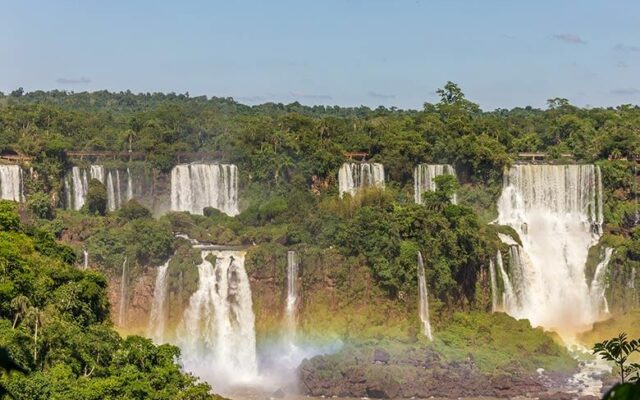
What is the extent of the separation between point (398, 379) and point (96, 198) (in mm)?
15863

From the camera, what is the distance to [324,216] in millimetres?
Answer: 39156

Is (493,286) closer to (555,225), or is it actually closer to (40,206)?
(555,225)

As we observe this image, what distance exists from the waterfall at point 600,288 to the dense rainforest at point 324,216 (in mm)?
351

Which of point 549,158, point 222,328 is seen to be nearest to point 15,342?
point 222,328

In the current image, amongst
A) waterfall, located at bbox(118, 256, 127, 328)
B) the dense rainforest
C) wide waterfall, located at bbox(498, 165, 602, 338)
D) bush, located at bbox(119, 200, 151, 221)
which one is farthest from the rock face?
bush, located at bbox(119, 200, 151, 221)

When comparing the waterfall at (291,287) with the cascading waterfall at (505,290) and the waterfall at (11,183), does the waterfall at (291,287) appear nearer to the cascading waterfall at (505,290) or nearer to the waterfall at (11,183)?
the cascading waterfall at (505,290)

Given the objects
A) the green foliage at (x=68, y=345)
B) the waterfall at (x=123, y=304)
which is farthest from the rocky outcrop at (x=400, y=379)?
the green foliage at (x=68, y=345)

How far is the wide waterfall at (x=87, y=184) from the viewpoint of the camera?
1688 inches

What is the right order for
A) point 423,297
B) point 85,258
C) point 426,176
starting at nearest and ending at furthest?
point 85,258
point 423,297
point 426,176

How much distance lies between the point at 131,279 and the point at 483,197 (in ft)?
52.1

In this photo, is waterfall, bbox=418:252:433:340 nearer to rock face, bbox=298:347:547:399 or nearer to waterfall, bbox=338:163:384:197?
rock face, bbox=298:347:547:399

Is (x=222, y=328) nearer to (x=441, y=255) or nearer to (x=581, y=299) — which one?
(x=441, y=255)

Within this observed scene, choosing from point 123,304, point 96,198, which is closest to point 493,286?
point 123,304

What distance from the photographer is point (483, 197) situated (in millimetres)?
44688
